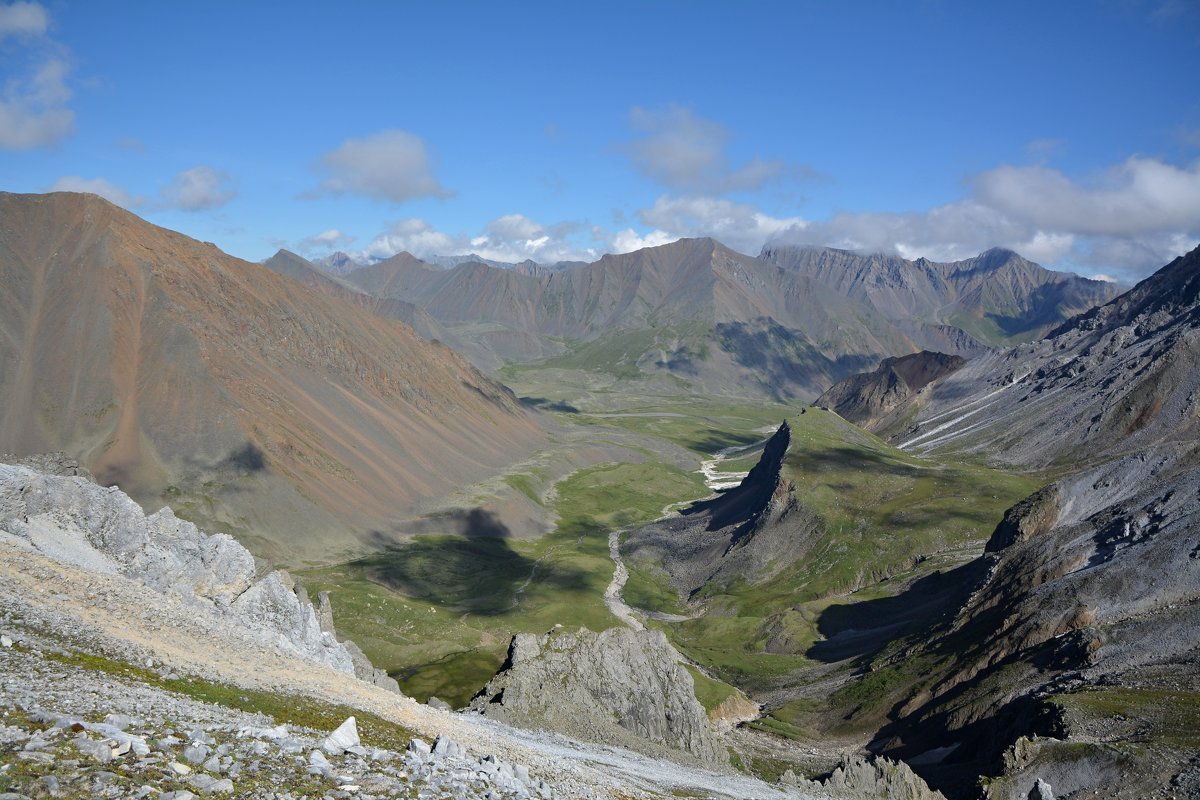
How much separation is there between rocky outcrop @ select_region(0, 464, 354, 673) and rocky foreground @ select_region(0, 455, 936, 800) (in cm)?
12

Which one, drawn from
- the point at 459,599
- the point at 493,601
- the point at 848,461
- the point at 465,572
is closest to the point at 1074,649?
the point at 493,601

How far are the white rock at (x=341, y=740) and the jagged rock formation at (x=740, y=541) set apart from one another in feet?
439

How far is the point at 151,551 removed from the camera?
161ft

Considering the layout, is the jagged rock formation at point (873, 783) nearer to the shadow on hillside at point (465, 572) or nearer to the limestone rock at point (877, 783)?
the limestone rock at point (877, 783)

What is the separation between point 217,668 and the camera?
3450 cm

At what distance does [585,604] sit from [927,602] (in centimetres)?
5223

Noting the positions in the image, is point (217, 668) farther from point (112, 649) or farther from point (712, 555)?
point (712, 555)

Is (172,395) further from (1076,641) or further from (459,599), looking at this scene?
(1076,641)

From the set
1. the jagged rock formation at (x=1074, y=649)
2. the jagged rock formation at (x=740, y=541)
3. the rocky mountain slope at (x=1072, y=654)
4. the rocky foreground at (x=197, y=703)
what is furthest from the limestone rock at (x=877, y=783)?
the jagged rock formation at (x=740, y=541)

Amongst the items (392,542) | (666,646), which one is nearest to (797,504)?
(392,542)

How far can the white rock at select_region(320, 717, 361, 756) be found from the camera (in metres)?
24.4

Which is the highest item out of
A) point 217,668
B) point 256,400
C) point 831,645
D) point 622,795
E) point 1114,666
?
point 256,400

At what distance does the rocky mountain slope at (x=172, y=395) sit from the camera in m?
145

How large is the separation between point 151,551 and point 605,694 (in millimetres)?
35818
